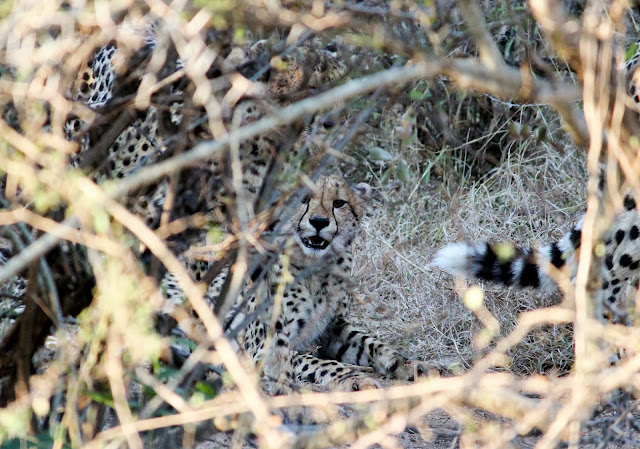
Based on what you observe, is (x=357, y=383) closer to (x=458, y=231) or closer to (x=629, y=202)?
(x=458, y=231)

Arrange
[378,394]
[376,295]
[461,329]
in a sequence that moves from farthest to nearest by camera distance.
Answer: [376,295] → [461,329] → [378,394]

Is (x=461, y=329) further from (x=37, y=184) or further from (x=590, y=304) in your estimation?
(x=37, y=184)

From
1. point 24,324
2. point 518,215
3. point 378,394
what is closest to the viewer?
point 378,394

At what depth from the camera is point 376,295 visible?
4898mm

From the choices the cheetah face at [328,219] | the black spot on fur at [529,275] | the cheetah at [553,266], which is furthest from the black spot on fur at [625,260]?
the cheetah face at [328,219]

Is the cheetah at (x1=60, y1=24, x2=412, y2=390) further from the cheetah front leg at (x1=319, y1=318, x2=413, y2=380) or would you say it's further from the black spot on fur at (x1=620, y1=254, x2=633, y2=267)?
the black spot on fur at (x1=620, y1=254, x2=633, y2=267)

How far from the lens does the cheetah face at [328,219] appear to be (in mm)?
4355

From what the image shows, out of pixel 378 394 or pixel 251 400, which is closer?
pixel 251 400

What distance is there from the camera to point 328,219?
14.4 feet

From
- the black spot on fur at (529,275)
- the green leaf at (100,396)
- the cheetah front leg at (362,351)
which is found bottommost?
the cheetah front leg at (362,351)

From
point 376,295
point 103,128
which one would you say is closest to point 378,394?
point 103,128

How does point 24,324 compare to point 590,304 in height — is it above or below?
below

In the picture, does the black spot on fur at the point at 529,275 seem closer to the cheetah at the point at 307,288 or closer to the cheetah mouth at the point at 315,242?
the cheetah at the point at 307,288

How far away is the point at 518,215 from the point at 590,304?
9.85ft
